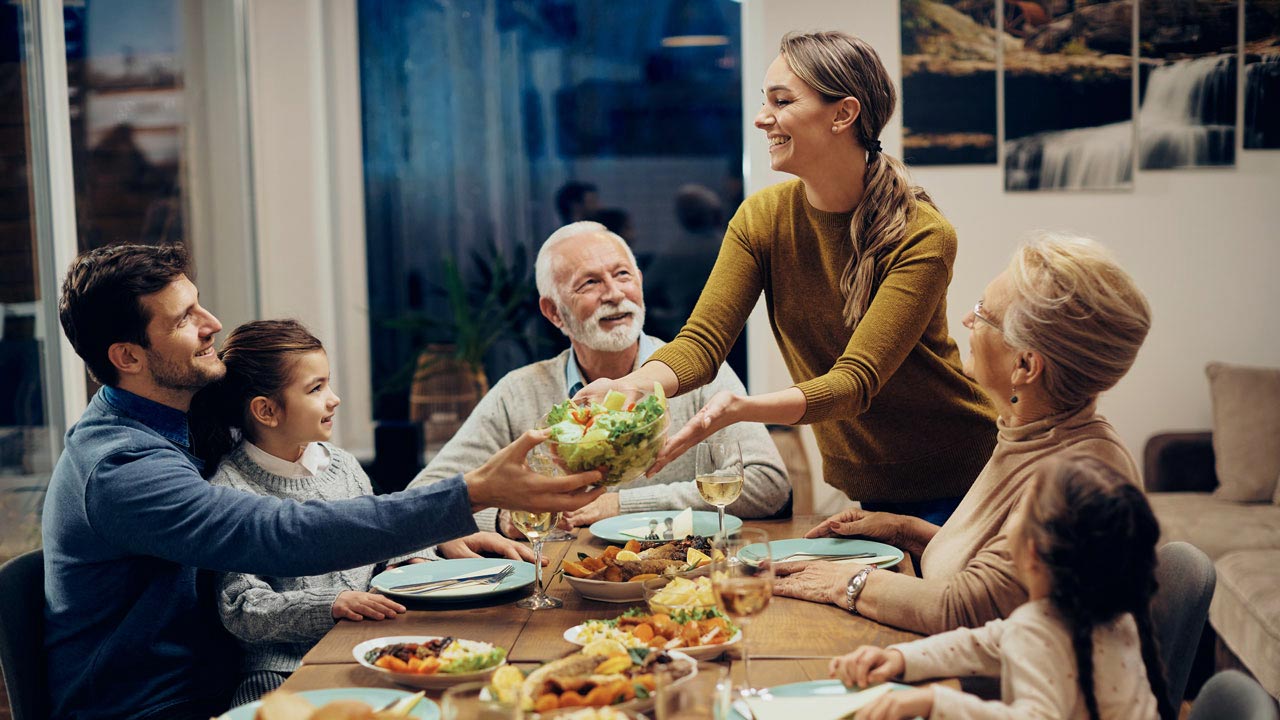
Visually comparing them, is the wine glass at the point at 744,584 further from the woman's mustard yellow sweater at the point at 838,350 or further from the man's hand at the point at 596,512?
the man's hand at the point at 596,512

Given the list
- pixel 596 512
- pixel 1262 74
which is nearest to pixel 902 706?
pixel 596 512

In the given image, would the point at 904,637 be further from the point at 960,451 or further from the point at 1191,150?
the point at 1191,150

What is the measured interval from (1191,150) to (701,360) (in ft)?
10.6

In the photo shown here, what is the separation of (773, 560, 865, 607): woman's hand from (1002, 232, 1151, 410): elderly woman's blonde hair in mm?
432

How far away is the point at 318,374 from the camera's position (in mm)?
2152

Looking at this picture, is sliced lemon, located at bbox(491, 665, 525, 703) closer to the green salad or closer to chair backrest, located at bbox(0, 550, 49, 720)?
the green salad

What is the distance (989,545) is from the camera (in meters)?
1.67

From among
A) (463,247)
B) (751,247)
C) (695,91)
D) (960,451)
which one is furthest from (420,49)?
(960,451)

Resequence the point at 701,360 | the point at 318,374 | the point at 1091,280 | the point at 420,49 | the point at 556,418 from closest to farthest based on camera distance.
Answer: the point at 1091,280 < the point at 556,418 < the point at 318,374 < the point at 701,360 < the point at 420,49

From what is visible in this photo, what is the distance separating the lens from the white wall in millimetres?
4621

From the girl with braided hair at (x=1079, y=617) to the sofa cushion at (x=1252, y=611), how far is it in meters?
2.00

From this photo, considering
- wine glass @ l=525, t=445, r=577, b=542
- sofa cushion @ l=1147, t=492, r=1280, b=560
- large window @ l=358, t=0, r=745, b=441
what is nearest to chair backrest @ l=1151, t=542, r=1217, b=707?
wine glass @ l=525, t=445, r=577, b=542

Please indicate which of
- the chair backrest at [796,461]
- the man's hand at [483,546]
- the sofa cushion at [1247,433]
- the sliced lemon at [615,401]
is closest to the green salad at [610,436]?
the sliced lemon at [615,401]

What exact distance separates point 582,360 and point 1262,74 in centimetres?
340
